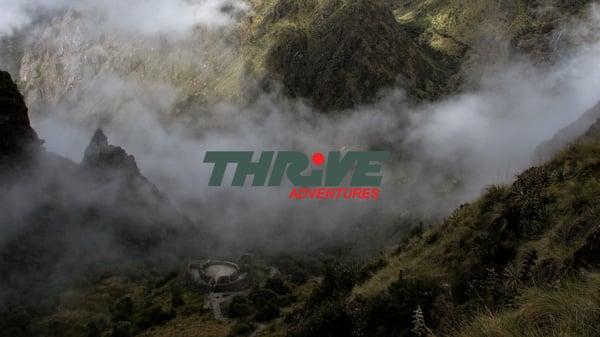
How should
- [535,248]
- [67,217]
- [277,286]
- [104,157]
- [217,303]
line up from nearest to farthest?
[535,248] → [217,303] → [277,286] → [67,217] → [104,157]

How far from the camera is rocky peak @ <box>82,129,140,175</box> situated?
5123 inches

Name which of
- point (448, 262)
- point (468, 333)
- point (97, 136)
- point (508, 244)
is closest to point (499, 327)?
point (468, 333)

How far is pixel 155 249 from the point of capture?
12575 centimetres

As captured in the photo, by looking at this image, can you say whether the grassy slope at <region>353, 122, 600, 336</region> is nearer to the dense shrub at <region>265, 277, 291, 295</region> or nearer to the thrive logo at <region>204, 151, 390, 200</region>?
the dense shrub at <region>265, 277, 291, 295</region>

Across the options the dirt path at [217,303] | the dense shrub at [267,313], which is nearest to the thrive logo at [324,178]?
the dirt path at [217,303]

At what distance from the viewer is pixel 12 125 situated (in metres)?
102

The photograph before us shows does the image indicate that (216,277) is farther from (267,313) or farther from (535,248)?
(535,248)

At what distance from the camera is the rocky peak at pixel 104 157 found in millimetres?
130125

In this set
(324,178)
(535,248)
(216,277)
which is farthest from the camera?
(324,178)

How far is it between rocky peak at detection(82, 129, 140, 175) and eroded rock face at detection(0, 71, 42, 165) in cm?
2220

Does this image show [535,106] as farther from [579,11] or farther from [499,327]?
[499,327]

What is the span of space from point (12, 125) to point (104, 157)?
97.8ft

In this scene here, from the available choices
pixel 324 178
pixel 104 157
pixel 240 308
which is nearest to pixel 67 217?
pixel 104 157

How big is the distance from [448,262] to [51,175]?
119 meters
